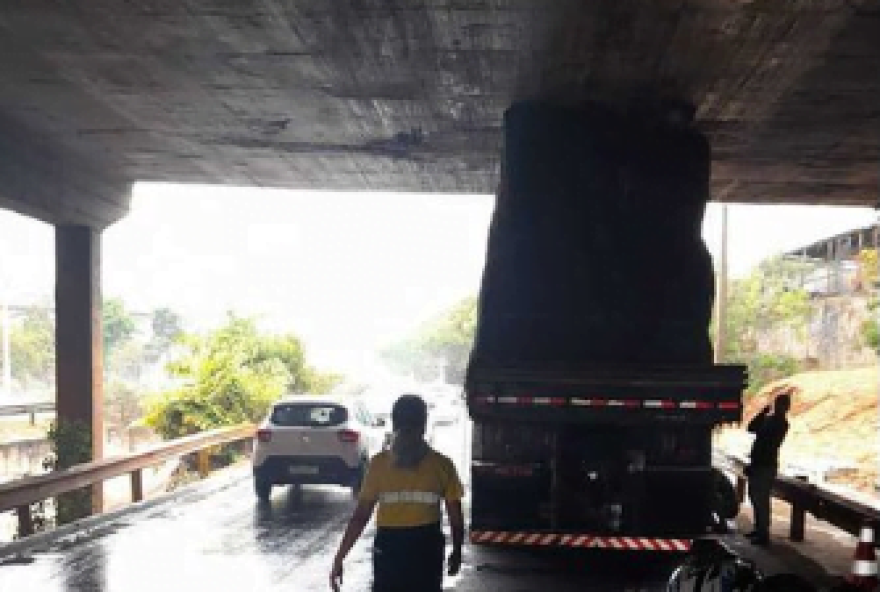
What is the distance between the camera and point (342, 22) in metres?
9.74

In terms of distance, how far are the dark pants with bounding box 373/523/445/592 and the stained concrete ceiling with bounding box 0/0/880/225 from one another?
5573 mm

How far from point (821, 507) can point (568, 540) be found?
333 centimetres

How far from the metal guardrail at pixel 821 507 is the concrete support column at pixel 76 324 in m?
12.9

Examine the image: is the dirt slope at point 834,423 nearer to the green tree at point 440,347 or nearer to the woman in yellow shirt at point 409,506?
the woman in yellow shirt at point 409,506

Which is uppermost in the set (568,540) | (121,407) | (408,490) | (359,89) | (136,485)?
(359,89)

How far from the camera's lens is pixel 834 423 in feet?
99.1

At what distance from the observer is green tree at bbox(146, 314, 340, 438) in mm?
24953

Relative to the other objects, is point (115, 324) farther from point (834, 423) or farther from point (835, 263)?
point (834, 423)

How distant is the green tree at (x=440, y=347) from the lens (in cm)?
8625

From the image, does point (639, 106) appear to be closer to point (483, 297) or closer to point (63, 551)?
point (483, 297)

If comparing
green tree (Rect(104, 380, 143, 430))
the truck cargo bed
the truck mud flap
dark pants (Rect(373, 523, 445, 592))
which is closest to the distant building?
the truck cargo bed

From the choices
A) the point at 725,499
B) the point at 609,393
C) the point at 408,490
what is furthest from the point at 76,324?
the point at 408,490

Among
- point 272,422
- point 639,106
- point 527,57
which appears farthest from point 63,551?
point 639,106

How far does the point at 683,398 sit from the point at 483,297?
311 centimetres
